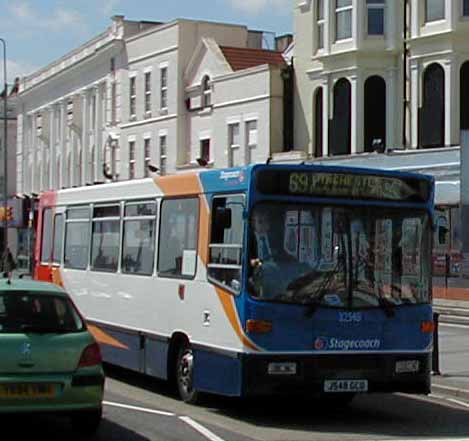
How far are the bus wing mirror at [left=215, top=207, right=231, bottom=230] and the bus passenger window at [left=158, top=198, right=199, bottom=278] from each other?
683mm

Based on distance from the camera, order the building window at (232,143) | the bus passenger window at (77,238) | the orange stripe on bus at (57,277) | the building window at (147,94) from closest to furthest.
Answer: the bus passenger window at (77,238) < the orange stripe on bus at (57,277) < the building window at (232,143) < the building window at (147,94)

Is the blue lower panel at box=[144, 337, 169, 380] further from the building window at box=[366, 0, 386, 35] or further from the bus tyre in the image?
the building window at box=[366, 0, 386, 35]

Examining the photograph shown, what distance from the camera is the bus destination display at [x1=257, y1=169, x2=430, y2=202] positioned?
1236 cm

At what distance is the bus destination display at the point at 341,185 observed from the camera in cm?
1236

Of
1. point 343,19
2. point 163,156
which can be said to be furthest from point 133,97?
point 343,19

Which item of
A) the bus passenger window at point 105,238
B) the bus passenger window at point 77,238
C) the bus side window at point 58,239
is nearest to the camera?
the bus passenger window at point 105,238

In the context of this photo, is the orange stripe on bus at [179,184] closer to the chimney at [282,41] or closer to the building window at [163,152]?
the building window at [163,152]

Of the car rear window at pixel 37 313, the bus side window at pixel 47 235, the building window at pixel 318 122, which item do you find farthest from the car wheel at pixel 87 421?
the building window at pixel 318 122

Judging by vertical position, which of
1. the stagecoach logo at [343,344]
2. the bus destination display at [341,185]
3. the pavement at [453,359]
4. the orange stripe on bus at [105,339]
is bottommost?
the pavement at [453,359]

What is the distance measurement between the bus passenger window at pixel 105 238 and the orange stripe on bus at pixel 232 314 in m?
3.56

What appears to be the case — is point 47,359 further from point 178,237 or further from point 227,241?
point 178,237

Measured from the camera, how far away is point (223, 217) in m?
12.7

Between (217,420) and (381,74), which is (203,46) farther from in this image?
(217,420)

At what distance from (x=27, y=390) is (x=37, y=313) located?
874 mm
